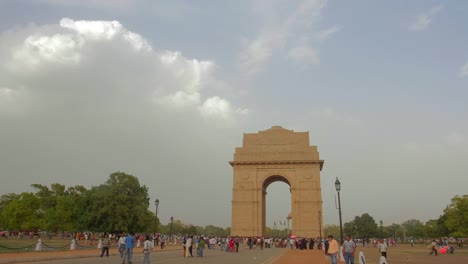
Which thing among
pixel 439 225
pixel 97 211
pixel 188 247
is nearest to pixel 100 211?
pixel 97 211

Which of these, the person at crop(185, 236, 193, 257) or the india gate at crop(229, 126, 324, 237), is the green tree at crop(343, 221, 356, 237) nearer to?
the india gate at crop(229, 126, 324, 237)

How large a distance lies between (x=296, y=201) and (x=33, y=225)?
1670 inches

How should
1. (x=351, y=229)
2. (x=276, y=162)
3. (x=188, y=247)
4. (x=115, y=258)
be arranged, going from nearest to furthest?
(x=115, y=258), (x=188, y=247), (x=276, y=162), (x=351, y=229)

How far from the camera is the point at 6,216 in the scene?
62312mm

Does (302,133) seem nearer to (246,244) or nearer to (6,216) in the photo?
(246,244)

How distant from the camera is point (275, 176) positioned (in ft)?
166

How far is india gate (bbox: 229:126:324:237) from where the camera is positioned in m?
47.6

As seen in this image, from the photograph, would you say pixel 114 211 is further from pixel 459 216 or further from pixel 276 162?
pixel 459 216

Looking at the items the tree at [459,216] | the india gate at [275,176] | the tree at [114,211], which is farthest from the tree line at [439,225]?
the tree at [114,211]

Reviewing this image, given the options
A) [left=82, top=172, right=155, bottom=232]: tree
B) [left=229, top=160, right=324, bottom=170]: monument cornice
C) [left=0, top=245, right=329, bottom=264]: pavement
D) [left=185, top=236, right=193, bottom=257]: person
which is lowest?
[left=0, top=245, right=329, bottom=264]: pavement

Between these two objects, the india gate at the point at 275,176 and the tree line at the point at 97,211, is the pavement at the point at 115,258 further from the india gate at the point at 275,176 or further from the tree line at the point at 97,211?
the india gate at the point at 275,176

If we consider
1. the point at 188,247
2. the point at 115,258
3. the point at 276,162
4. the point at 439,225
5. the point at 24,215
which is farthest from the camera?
the point at 439,225

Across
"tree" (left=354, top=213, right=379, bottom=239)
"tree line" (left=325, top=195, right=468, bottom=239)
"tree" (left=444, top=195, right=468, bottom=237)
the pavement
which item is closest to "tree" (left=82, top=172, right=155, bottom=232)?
the pavement

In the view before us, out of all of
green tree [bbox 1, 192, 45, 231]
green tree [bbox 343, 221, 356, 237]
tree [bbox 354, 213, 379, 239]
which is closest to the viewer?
green tree [bbox 1, 192, 45, 231]
